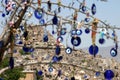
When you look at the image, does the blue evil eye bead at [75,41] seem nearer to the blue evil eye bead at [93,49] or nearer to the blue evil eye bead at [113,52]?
the blue evil eye bead at [93,49]

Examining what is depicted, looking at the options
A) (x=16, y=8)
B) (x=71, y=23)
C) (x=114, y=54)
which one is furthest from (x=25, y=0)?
(x=114, y=54)

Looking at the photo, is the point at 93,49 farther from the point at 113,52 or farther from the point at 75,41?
the point at 113,52

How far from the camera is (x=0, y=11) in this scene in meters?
7.82

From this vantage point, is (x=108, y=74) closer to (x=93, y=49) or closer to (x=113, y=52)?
(x=93, y=49)

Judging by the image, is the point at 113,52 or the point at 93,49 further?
the point at 113,52

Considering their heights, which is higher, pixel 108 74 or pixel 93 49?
pixel 93 49

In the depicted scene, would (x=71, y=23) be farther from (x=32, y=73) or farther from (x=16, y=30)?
(x=32, y=73)

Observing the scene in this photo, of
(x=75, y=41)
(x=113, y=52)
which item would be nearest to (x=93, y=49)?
(x=75, y=41)

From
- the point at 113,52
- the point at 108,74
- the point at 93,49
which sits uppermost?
the point at 93,49

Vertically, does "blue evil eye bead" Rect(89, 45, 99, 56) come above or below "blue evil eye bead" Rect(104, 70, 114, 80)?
above

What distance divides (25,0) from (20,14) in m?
0.23

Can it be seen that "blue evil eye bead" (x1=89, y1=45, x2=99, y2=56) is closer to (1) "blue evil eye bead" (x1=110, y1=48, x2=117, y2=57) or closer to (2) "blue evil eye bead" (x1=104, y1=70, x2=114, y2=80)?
(2) "blue evil eye bead" (x1=104, y1=70, x2=114, y2=80)

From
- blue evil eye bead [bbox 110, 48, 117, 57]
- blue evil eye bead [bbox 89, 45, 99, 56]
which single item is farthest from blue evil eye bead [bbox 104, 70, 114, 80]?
blue evil eye bead [bbox 110, 48, 117, 57]

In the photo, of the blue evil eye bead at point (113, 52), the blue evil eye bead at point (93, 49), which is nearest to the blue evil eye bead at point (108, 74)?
the blue evil eye bead at point (93, 49)
